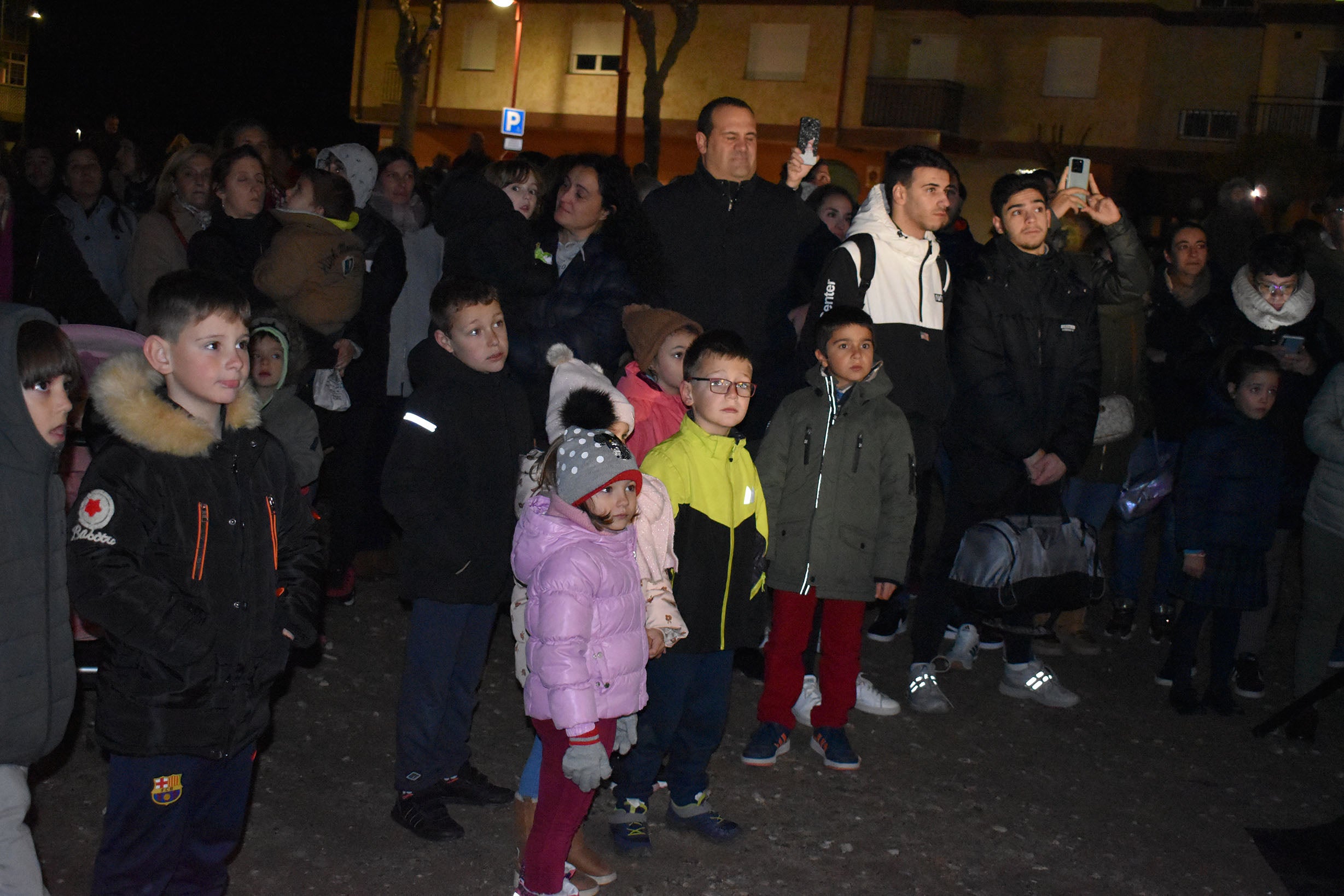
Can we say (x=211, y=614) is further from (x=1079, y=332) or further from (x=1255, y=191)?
(x=1255, y=191)

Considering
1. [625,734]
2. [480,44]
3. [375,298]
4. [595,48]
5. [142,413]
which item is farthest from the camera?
[480,44]

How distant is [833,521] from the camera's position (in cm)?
538

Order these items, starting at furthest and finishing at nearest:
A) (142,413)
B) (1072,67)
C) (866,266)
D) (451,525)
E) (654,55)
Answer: (1072,67) → (654,55) → (866,266) → (451,525) → (142,413)

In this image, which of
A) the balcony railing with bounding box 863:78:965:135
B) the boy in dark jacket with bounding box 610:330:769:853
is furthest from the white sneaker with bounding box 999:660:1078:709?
the balcony railing with bounding box 863:78:965:135

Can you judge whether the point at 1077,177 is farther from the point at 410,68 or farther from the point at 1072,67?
the point at 1072,67

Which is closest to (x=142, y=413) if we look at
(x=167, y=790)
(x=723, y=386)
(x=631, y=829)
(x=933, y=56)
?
(x=167, y=790)

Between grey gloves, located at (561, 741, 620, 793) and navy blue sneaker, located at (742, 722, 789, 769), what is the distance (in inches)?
63.5

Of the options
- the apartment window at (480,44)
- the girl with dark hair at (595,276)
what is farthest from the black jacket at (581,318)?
the apartment window at (480,44)

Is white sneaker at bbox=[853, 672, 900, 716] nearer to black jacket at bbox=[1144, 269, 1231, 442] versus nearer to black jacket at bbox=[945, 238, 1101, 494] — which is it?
black jacket at bbox=[945, 238, 1101, 494]

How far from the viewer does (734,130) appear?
19.7 ft

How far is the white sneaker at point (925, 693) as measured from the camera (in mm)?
6164

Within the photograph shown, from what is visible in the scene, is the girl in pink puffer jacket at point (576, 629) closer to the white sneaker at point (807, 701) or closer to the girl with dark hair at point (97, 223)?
the white sneaker at point (807, 701)

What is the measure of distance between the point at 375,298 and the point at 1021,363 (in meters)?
3.38

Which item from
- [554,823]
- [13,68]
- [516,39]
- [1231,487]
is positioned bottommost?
[554,823]
